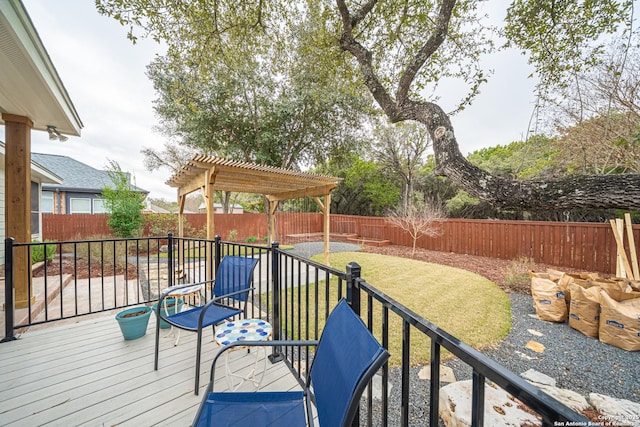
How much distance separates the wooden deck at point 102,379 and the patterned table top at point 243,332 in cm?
45

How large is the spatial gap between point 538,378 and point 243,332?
309cm

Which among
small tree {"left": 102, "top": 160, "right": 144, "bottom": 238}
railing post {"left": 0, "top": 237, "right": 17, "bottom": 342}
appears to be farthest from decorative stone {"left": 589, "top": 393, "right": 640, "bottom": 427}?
small tree {"left": 102, "top": 160, "right": 144, "bottom": 238}

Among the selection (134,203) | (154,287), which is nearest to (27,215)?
(154,287)

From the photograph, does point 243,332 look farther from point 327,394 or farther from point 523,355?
point 523,355

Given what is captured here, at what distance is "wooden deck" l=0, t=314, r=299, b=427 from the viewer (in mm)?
1589

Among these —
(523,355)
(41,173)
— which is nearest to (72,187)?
(41,173)

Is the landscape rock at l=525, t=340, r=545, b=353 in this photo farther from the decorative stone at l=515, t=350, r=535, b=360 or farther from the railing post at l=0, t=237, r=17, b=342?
the railing post at l=0, t=237, r=17, b=342

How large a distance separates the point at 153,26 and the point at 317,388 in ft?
16.4

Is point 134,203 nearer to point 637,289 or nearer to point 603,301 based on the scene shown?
point 603,301

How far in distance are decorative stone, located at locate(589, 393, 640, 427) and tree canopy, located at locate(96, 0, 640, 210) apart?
1.72m

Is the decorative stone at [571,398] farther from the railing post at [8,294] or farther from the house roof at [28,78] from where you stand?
the house roof at [28,78]

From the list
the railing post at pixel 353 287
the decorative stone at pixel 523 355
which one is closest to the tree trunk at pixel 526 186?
the railing post at pixel 353 287

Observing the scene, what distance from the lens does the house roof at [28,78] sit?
1.90 meters

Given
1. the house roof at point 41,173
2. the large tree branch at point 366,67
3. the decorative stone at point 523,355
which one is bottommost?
the decorative stone at point 523,355
